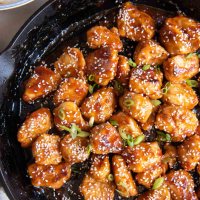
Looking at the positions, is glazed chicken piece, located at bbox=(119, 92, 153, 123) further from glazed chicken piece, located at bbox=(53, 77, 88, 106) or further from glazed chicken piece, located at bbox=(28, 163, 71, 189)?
glazed chicken piece, located at bbox=(28, 163, 71, 189)

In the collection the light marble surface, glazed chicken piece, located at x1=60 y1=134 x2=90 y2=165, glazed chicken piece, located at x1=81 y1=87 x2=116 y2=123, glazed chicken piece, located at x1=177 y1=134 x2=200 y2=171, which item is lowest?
glazed chicken piece, located at x1=177 y1=134 x2=200 y2=171

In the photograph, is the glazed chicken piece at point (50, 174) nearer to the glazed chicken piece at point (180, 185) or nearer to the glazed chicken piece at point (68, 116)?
the glazed chicken piece at point (68, 116)

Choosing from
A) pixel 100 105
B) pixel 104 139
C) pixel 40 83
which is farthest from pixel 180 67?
pixel 40 83

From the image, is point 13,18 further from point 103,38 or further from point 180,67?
point 180,67

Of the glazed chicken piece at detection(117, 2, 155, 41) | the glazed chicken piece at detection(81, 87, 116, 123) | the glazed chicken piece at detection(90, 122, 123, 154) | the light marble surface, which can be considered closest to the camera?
the glazed chicken piece at detection(90, 122, 123, 154)

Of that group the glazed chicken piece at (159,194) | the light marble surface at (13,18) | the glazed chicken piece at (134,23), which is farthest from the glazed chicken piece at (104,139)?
the light marble surface at (13,18)

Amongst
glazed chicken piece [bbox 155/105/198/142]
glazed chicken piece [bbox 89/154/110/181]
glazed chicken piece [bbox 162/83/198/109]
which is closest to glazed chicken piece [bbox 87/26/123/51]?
glazed chicken piece [bbox 162/83/198/109]
